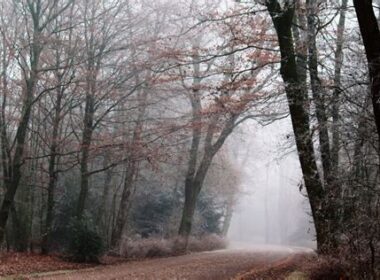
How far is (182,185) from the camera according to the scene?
33594mm

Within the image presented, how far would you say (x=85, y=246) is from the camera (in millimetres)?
20047

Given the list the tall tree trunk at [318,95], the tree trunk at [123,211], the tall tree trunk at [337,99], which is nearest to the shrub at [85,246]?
the tree trunk at [123,211]

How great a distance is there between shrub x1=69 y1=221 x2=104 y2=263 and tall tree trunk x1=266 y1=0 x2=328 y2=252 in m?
10.3

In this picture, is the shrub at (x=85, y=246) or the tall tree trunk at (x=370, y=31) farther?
the shrub at (x=85, y=246)

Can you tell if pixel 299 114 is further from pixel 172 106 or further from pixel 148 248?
pixel 172 106

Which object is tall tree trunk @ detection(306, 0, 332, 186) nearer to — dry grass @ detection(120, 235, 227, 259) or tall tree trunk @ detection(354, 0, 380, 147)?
tall tree trunk @ detection(354, 0, 380, 147)

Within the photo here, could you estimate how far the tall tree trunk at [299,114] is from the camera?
12.2 m

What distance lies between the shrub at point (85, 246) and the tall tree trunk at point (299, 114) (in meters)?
10.3

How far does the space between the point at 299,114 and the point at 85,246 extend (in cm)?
1116

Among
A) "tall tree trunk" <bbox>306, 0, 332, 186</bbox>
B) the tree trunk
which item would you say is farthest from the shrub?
"tall tree trunk" <bbox>306, 0, 332, 186</bbox>

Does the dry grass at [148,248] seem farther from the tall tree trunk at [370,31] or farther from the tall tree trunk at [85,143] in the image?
the tall tree trunk at [370,31]

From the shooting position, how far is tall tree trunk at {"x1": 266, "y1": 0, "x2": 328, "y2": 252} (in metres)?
12.2

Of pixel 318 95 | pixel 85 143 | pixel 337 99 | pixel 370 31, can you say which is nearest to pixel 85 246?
pixel 85 143

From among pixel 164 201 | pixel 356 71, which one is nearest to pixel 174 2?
pixel 164 201
